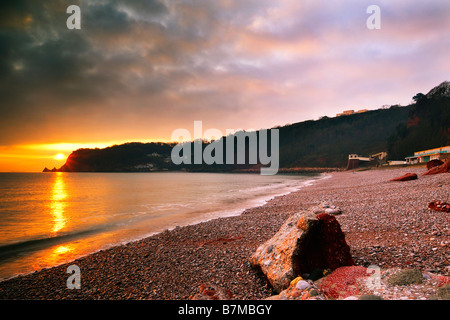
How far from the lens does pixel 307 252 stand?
16.7ft

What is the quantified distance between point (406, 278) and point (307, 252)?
1811 millimetres

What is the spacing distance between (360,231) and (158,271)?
25.0ft

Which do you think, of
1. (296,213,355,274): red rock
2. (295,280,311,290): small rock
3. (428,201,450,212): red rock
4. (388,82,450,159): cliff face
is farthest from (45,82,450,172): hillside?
(295,280,311,290): small rock

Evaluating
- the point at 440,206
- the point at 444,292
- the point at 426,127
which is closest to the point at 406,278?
the point at 444,292

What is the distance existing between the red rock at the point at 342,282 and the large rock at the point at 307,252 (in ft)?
1.22

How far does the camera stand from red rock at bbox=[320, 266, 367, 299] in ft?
12.8

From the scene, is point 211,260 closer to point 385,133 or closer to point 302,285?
point 302,285

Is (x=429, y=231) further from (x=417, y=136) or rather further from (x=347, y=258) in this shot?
(x=417, y=136)

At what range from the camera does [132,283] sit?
6.21 meters

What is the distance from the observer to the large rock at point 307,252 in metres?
4.82

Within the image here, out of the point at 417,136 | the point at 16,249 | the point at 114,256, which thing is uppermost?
the point at 417,136

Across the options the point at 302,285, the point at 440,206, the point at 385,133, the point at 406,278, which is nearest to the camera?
the point at 406,278
